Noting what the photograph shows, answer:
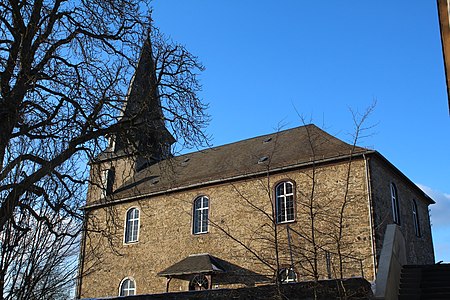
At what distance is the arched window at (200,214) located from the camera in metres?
23.2

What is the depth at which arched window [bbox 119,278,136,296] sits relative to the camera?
80.6 feet

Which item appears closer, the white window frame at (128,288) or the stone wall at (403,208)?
the stone wall at (403,208)

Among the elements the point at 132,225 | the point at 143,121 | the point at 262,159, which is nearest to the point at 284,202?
the point at 262,159

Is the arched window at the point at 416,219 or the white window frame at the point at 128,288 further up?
the arched window at the point at 416,219

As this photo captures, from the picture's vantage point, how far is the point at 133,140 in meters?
12.1

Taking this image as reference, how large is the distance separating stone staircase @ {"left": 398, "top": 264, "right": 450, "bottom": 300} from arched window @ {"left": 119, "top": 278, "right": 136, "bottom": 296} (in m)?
15.6

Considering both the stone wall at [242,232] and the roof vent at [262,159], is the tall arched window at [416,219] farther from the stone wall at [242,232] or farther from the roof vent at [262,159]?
the roof vent at [262,159]

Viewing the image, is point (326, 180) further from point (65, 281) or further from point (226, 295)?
point (65, 281)

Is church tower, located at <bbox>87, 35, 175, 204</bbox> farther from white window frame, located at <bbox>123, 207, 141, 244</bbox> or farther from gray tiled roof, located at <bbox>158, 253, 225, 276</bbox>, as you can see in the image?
white window frame, located at <bbox>123, 207, 141, 244</bbox>

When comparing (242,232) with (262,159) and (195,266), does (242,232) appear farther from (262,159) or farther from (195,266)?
(262,159)

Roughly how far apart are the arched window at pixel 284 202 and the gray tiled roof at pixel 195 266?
10.9 ft

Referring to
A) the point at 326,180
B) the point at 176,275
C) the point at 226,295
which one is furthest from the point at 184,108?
the point at 176,275

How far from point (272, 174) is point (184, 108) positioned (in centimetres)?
956

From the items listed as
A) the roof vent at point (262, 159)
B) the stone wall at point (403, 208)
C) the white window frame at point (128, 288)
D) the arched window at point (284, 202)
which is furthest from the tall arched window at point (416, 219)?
the white window frame at point (128, 288)
